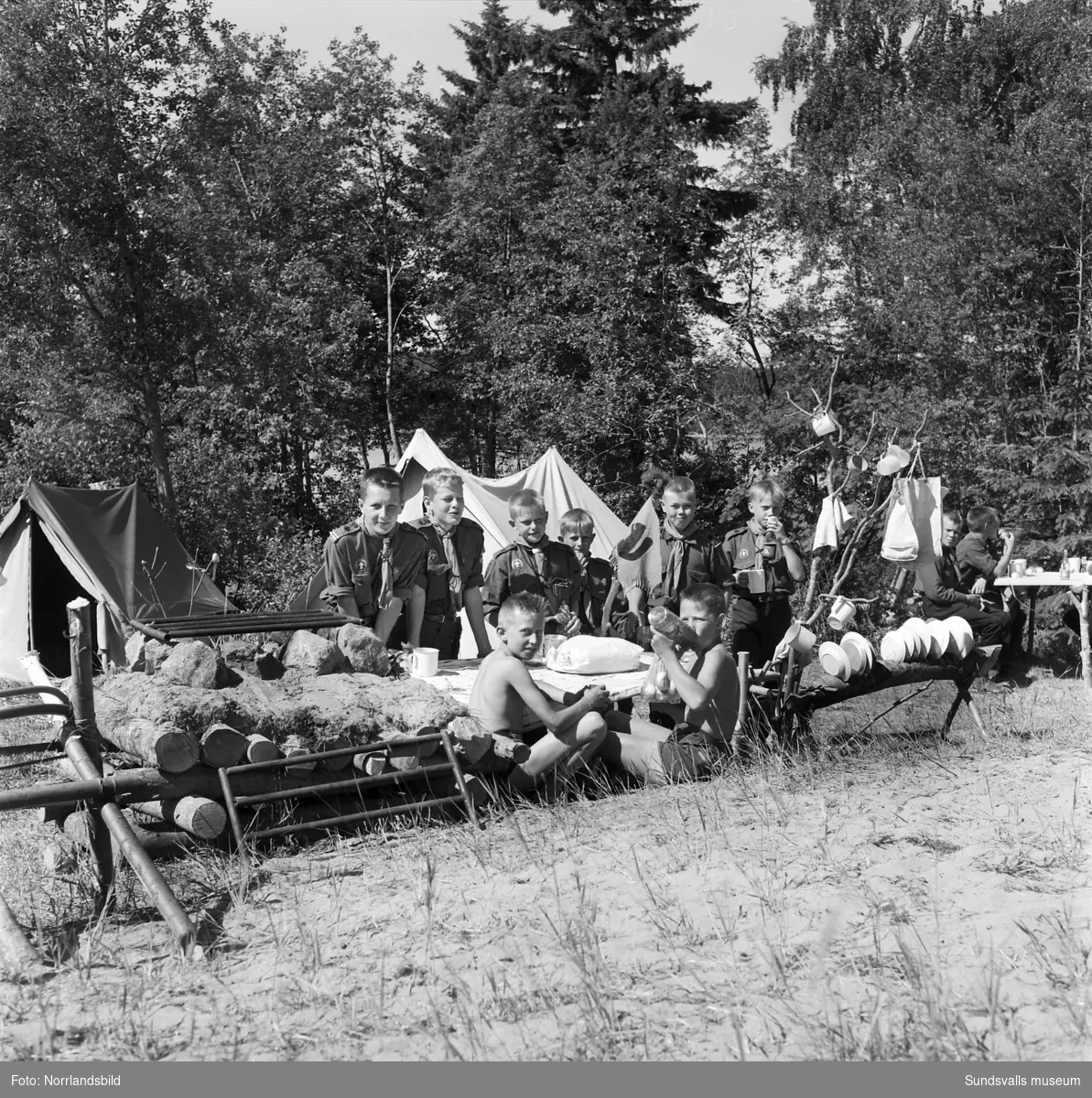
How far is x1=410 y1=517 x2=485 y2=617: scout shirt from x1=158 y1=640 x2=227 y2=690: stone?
1.26 m

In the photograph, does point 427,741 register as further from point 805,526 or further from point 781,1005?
point 805,526

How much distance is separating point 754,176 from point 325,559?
1448cm

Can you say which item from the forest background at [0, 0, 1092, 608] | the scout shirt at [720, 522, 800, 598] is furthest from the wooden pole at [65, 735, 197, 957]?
the forest background at [0, 0, 1092, 608]

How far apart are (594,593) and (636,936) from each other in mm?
3606

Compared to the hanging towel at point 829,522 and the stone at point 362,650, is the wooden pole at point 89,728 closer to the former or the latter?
the stone at point 362,650

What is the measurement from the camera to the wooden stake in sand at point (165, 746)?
153 inches

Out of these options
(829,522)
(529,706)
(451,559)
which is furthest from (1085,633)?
(529,706)

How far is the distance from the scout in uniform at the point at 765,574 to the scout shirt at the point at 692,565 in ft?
0.31

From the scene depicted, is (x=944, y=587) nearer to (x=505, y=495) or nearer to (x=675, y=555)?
(x=675, y=555)

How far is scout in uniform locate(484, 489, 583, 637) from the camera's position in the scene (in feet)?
19.3

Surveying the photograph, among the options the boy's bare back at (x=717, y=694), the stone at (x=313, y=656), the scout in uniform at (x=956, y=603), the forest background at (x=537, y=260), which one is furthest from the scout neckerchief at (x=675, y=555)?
the forest background at (x=537, y=260)

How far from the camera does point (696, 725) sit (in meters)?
4.75

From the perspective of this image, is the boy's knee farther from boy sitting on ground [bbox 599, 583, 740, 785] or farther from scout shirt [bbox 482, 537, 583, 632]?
scout shirt [bbox 482, 537, 583, 632]

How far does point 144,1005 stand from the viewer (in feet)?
9.11
